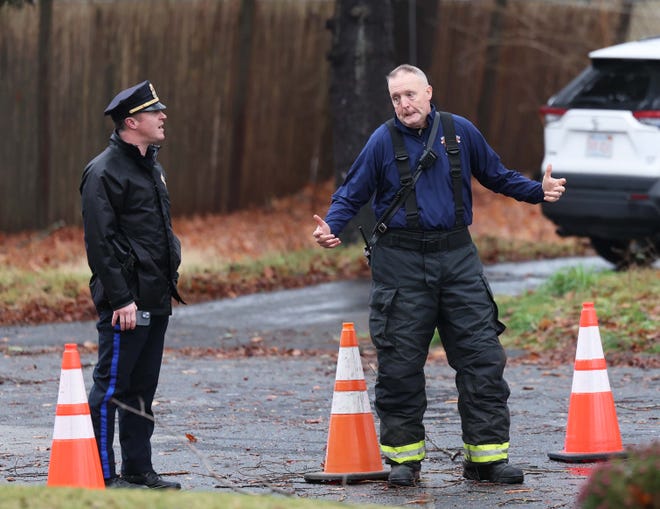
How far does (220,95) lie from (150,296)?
13109 mm

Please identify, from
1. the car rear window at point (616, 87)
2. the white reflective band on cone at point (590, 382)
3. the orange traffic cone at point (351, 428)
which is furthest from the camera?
the car rear window at point (616, 87)

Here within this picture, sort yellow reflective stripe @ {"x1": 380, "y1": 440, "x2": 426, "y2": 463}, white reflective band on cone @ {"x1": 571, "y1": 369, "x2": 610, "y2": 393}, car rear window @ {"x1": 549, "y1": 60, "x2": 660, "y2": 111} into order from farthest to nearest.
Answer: car rear window @ {"x1": 549, "y1": 60, "x2": 660, "y2": 111}
white reflective band on cone @ {"x1": 571, "y1": 369, "x2": 610, "y2": 393}
yellow reflective stripe @ {"x1": 380, "y1": 440, "x2": 426, "y2": 463}

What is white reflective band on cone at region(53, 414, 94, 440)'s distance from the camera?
6.10 meters

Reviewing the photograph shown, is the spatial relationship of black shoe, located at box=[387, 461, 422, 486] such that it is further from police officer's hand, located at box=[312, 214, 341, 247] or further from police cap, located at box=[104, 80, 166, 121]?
police cap, located at box=[104, 80, 166, 121]

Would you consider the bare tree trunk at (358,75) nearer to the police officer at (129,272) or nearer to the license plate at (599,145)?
the license plate at (599,145)

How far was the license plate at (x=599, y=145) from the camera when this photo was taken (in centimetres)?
1302

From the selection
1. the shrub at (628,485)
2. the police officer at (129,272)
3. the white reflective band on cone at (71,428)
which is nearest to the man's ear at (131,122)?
the police officer at (129,272)

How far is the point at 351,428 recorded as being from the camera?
6863 millimetres

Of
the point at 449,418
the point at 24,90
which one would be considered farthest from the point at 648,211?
the point at 24,90

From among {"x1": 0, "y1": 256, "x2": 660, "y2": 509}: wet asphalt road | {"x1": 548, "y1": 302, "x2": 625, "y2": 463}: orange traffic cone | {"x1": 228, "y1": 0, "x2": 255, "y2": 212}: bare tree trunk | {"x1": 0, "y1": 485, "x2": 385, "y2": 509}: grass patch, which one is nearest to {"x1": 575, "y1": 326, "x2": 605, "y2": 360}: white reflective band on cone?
{"x1": 548, "y1": 302, "x2": 625, "y2": 463}: orange traffic cone

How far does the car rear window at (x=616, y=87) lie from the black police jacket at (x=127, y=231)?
286 inches

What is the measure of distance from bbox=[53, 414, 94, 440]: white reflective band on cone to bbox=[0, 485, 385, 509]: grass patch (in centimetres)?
165

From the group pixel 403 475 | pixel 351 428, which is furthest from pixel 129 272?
pixel 403 475

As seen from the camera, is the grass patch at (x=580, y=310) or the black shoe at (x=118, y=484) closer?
the black shoe at (x=118, y=484)
